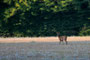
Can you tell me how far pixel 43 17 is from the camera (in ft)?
86.5

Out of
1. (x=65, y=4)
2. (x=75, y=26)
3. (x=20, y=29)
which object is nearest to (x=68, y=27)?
(x=75, y=26)

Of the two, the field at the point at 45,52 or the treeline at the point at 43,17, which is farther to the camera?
the treeline at the point at 43,17

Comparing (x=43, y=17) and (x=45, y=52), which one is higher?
(x=45, y=52)

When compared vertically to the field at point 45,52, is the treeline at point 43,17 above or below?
below

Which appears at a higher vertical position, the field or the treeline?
the field

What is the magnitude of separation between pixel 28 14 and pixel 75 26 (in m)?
5.23

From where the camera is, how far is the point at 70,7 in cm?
2552

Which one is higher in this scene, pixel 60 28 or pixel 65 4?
pixel 65 4

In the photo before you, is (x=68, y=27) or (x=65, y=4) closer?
(x=65, y=4)

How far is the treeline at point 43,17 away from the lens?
82.5 feet

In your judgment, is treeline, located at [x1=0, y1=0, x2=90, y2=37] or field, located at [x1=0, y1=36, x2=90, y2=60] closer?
field, located at [x1=0, y1=36, x2=90, y2=60]

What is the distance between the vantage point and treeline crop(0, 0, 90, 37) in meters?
25.2

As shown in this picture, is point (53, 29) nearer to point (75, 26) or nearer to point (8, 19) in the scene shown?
point (75, 26)

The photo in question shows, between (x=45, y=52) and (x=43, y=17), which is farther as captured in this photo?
(x=43, y=17)
